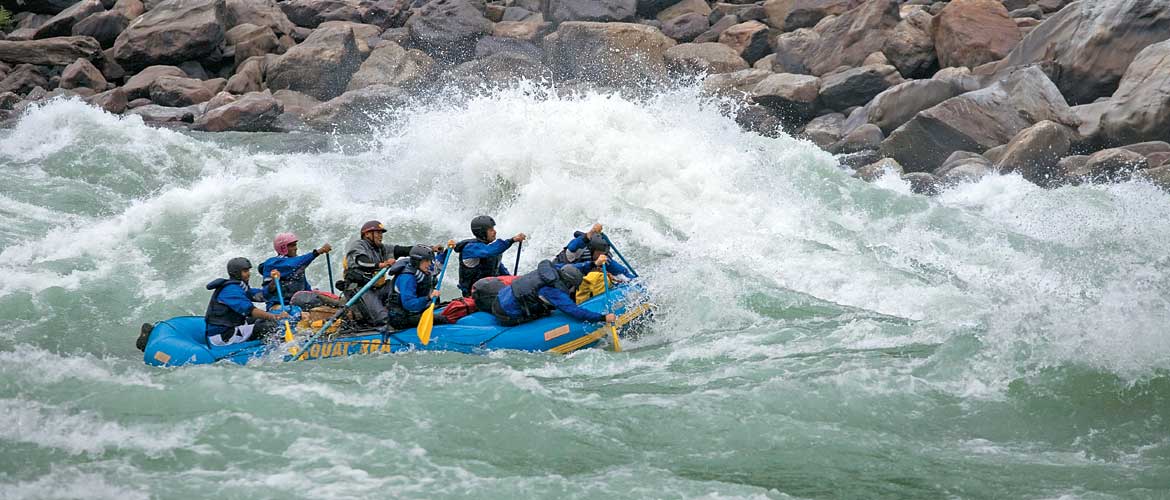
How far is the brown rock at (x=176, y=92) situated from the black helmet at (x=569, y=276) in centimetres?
1669

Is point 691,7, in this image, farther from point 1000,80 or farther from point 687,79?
point 1000,80

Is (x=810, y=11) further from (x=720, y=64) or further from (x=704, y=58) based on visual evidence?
(x=704, y=58)

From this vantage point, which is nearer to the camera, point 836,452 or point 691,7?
point 836,452

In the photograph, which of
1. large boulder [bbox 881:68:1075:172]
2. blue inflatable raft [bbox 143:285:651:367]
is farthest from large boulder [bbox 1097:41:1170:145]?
blue inflatable raft [bbox 143:285:651:367]

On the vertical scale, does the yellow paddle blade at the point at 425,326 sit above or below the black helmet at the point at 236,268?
below

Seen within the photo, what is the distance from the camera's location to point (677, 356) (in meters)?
8.95

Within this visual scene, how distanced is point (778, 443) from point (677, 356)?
2.12 m

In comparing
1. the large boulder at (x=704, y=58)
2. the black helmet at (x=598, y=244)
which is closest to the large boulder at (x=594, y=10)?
the large boulder at (x=704, y=58)

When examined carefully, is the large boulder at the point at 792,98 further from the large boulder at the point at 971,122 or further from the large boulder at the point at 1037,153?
the large boulder at the point at 1037,153

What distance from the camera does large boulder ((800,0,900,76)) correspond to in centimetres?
2222

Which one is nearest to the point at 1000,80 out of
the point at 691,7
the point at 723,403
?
the point at 691,7

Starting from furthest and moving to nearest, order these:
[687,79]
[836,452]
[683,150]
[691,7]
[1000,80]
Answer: [691,7], [687,79], [1000,80], [683,150], [836,452]

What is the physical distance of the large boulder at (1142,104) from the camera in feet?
52.1

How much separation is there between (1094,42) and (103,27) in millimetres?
22667
